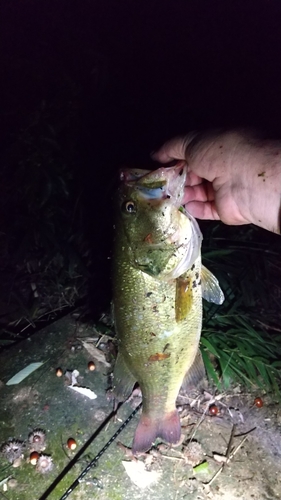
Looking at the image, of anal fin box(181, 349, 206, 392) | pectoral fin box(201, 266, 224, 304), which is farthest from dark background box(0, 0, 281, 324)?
anal fin box(181, 349, 206, 392)

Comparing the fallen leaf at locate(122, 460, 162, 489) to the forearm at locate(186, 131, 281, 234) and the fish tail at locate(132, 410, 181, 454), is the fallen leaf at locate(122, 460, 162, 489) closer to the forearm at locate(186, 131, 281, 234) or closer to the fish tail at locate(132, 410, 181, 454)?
the fish tail at locate(132, 410, 181, 454)

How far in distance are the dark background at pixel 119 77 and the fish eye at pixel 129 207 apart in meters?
1.38

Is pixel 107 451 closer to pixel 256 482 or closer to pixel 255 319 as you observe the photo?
pixel 256 482

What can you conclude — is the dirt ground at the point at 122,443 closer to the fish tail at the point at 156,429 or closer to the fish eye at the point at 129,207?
the fish tail at the point at 156,429

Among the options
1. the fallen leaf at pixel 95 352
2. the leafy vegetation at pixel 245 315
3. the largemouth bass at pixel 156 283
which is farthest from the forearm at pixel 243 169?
the fallen leaf at pixel 95 352

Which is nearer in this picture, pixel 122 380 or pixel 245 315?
pixel 122 380

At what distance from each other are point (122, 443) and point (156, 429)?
0.72m

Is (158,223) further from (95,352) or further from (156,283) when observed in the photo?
(95,352)

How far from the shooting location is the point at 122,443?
10.1 ft

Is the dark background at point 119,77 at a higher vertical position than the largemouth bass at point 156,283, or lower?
higher

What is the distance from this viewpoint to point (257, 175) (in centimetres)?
216

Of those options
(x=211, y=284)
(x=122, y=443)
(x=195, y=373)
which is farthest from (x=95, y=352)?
(x=211, y=284)

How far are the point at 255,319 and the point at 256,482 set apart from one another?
1.60 m

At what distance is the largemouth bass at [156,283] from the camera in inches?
76.1
